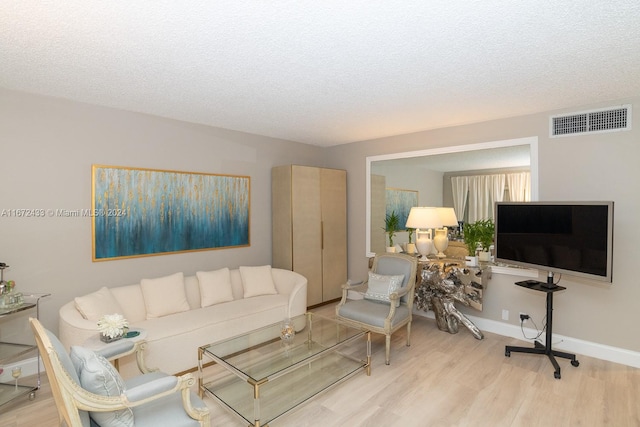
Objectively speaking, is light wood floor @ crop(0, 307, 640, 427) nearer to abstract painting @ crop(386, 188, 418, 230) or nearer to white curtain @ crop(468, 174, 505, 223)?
white curtain @ crop(468, 174, 505, 223)

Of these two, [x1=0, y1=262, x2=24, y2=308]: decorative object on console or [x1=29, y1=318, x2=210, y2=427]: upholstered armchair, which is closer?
[x1=29, y1=318, x2=210, y2=427]: upholstered armchair

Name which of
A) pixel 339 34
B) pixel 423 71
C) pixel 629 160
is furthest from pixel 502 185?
pixel 339 34

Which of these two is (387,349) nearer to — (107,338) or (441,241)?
(441,241)

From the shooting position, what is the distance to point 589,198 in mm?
3410

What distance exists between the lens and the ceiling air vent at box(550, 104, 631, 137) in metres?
3.22

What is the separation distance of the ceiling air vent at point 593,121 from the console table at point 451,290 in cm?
174

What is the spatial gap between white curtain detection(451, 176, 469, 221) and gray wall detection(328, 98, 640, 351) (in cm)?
50

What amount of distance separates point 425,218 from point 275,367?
9.09ft

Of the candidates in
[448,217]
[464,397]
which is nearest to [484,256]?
[448,217]

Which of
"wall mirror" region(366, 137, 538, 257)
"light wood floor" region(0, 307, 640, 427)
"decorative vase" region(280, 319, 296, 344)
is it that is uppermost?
"wall mirror" region(366, 137, 538, 257)

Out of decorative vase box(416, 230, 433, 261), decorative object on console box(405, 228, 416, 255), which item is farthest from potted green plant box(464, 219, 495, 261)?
decorative object on console box(405, 228, 416, 255)

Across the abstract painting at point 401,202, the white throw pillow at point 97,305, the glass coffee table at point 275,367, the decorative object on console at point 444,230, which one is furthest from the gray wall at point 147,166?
the glass coffee table at point 275,367

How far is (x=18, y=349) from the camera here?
2.73 m

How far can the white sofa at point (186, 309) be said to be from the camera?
2.86 m
